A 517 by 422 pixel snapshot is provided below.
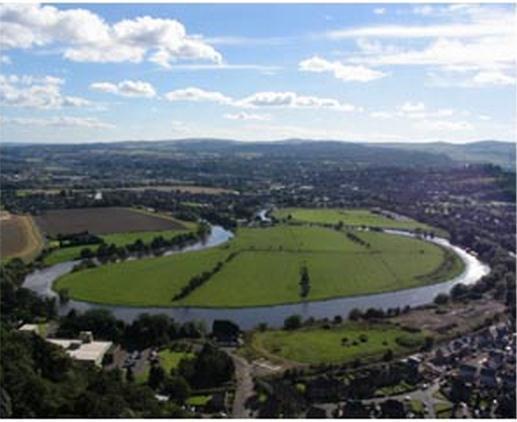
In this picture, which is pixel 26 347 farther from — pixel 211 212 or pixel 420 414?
pixel 211 212

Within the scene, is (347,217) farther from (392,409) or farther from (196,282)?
(392,409)

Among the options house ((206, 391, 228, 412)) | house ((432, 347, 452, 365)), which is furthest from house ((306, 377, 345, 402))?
house ((432, 347, 452, 365))

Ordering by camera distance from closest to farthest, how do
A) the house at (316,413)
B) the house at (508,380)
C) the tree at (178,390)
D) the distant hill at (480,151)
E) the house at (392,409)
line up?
1. the house at (316,413)
2. the house at (392,409)
3. the tree at (178,390)
4. the house at (508,380)
5. the distant hill at (480,151)

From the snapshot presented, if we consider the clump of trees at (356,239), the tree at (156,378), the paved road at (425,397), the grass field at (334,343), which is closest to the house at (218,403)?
the tree at (156,378)

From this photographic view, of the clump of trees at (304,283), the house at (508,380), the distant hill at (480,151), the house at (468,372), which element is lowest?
the house at (508,380)

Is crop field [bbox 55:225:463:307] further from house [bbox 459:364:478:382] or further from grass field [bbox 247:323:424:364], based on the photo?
house [bbox 459:364:478:382]

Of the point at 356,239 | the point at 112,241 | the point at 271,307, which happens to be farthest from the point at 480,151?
the point at 271,307

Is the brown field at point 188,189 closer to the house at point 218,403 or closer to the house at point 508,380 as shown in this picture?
the house at point 508,380
